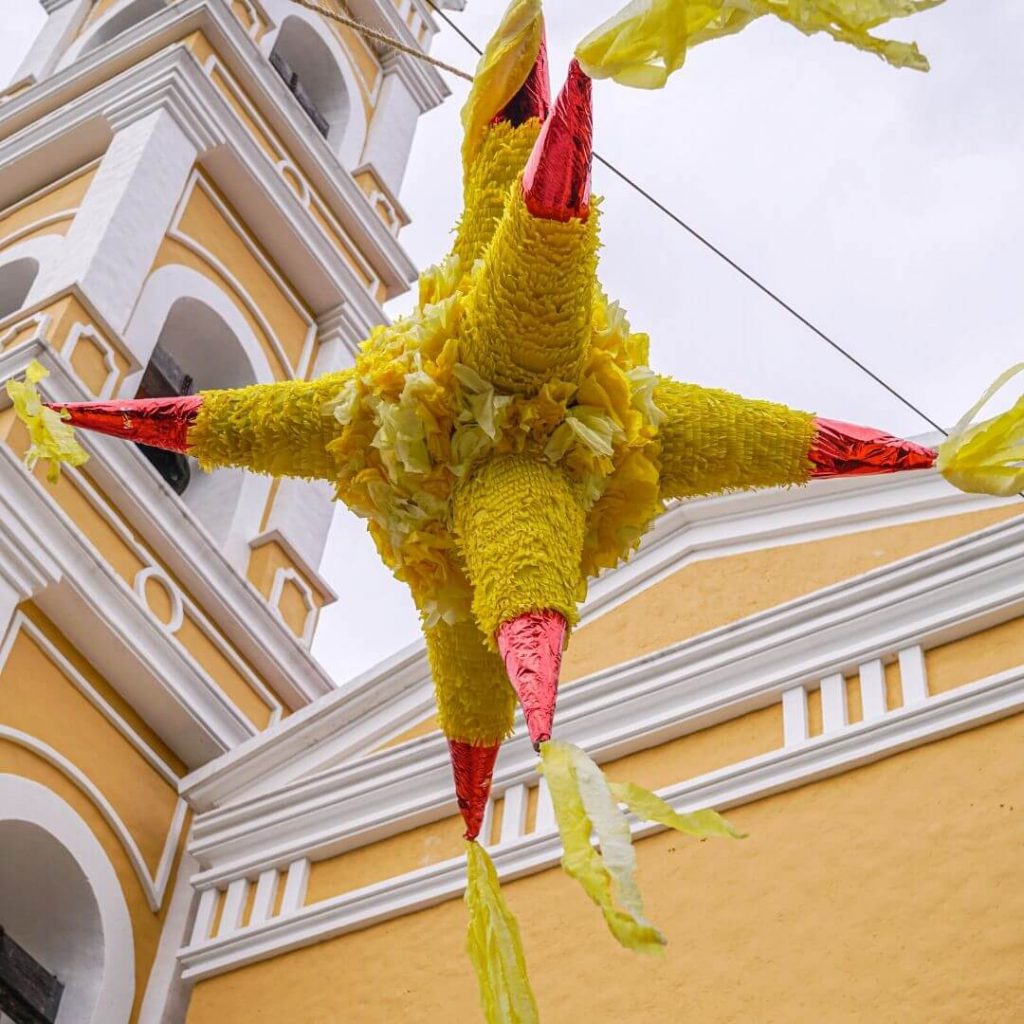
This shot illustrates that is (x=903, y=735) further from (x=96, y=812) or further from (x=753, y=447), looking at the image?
(x=96, y=812)

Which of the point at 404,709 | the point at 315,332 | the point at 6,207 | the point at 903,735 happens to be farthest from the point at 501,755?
the point at 6,207

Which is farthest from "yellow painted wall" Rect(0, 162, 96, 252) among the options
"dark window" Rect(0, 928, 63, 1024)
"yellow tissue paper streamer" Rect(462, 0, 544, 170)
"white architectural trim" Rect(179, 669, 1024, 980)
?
"yellow tissue paper streamer" Rect(462, 0, 544, 170)

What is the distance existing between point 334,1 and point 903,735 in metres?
8.73

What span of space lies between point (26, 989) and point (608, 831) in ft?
16.6

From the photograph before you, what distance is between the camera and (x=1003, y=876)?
18.8ft

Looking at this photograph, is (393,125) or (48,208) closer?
(48,208)

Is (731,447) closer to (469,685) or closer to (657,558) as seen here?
(469,685)

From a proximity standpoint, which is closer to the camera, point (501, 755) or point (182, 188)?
point (501, 755)

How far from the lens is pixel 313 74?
13.8 metres

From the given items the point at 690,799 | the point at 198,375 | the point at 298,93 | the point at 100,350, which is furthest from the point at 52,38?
the point at 690,799

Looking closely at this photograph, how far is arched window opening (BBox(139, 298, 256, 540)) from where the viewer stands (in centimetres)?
1024

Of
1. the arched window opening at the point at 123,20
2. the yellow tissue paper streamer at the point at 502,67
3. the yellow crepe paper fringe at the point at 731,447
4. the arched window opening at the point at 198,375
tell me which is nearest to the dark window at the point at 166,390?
the arched window opening at the point at 198,375

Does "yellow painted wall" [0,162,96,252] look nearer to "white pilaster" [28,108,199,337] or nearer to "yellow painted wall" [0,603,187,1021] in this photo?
"white pilaster" [28,108,199,337]

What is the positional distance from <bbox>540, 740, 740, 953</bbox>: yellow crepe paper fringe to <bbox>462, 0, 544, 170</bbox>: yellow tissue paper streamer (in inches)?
65.3
